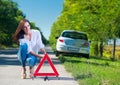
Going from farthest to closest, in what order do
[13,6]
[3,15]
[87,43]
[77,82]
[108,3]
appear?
1. [13,6]
2. [3,15]
3. [108,3]
4. [87,43]
5. [77,82]

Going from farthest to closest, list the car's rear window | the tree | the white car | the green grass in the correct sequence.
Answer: the tree
the car's rear window
the white car
the green grass

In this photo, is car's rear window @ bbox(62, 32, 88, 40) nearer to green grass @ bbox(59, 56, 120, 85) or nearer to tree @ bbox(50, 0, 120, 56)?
tree @ bbox(50, 0, 120, 56)

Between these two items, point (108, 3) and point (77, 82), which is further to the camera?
point (108, 3)

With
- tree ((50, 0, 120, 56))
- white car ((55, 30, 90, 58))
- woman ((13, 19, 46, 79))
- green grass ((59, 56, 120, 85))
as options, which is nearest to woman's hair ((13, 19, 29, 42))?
woman ((13, 19, 46, 79))

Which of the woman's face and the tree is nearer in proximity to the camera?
the woman's face

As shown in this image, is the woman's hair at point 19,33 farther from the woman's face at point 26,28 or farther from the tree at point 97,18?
the tree at point 97,18

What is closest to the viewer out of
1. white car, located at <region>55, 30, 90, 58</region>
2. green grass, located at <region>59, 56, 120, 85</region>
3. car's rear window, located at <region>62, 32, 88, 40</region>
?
green grass, located at <region>59, 56, 120, 85</region>

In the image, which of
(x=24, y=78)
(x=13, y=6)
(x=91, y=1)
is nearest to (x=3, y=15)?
(x=13, y=6)

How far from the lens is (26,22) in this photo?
37.6 ft

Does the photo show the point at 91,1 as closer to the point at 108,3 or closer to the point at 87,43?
the point at 108,3

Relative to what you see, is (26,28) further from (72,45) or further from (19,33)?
(72,45)

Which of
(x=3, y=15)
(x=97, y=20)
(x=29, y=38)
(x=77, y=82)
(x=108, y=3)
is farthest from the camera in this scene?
(x=3, y=15)

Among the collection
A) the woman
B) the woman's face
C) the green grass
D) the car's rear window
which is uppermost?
the woman's face

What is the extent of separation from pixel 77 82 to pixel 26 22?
2.43 meters
